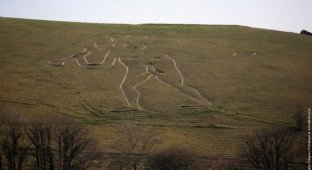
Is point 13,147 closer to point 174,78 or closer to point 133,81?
point 133,81

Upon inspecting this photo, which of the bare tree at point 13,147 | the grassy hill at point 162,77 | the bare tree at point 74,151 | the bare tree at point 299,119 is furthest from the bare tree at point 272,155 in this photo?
the bare tree at point 13,147

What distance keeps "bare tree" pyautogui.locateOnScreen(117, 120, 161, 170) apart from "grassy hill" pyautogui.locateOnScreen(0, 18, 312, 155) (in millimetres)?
1083

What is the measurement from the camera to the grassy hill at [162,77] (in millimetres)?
55625

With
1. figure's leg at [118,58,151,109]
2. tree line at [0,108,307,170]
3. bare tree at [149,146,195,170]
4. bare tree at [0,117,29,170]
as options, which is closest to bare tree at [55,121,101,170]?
tree line at [0,108,307,170]

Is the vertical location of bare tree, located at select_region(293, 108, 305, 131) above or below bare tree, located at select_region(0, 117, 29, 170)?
above

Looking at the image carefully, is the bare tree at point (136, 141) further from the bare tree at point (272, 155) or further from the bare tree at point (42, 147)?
the bare tree at point (272, 155)

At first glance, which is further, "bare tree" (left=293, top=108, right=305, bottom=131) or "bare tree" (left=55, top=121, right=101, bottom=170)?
"bare tree" (left=293, top=108, right=305, bottom=131)

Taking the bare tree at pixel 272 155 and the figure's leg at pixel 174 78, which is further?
the figure's leg at pixel 174 78

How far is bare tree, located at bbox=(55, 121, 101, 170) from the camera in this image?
3934 centimetres

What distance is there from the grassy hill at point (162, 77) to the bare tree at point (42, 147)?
7.34 m

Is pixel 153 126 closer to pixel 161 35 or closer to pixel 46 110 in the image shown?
pixel 46 110

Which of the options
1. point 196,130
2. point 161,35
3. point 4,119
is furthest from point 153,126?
point 161,35

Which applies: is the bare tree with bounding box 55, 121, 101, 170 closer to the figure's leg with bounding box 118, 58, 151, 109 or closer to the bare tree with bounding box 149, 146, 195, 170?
the bare tree with bounding box 149, 146, 195, 170

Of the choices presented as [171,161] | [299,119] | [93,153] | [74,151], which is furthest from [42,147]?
[299,119]
